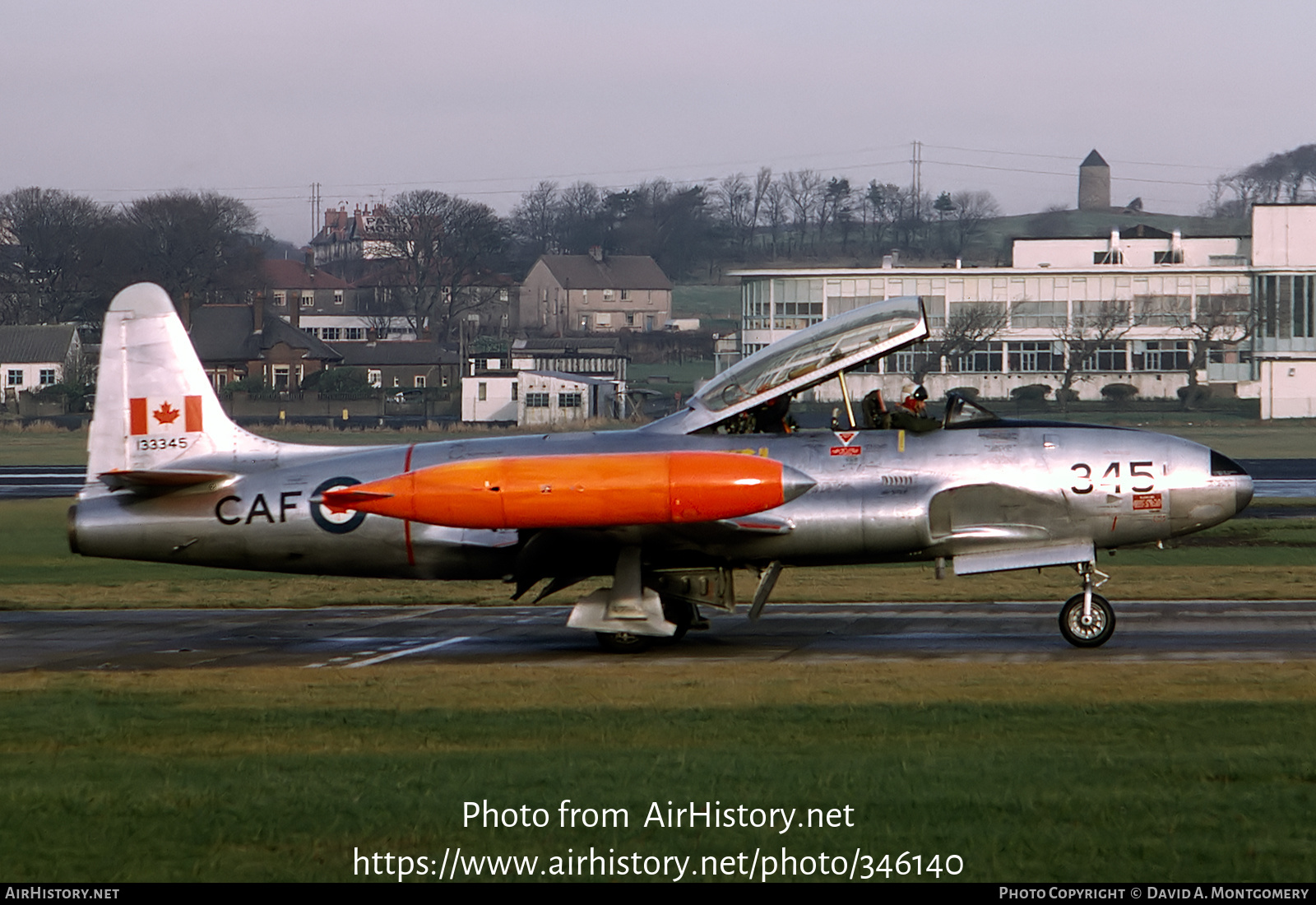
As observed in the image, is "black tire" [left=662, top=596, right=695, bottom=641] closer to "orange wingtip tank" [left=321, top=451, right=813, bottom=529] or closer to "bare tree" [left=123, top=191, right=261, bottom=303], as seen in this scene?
"orange wingtip tank" [left=321, top=451, right=813, bottom=529]

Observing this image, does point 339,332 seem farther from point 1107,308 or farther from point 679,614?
point 679,614

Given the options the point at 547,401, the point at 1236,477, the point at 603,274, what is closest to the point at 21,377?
the point at 547,401

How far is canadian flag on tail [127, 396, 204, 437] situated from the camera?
18641 mm

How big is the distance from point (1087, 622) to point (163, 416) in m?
11.7

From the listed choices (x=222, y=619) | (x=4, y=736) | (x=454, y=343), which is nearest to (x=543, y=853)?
(x=4, y=736)

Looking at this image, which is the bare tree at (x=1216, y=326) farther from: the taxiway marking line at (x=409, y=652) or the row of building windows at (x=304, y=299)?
the row of building windows at (x=304, y=299)

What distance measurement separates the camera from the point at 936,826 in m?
8.06

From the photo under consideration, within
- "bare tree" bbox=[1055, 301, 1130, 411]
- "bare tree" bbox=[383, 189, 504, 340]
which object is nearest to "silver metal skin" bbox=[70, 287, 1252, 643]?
"bare tree" bbox=[1055, 301, 1130, 411]

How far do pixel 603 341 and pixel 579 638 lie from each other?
116 meters

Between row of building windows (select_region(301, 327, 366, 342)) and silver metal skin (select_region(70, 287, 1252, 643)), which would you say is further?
row of building windows (select_region(301, 327, 366, 342))

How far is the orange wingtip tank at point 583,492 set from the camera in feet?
49.5

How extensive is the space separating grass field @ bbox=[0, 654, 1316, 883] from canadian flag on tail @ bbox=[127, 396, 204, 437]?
4460mm

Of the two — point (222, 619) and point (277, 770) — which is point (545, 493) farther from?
point (222, 619)
